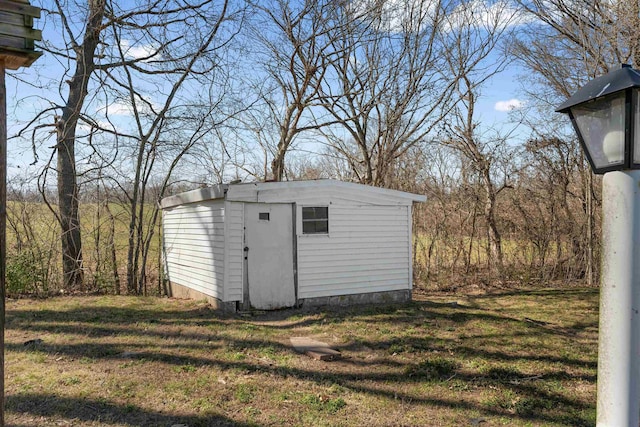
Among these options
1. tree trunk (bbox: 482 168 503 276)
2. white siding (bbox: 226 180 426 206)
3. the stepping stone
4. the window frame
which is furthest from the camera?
tree trunk (bbox: 482 168 503 276)

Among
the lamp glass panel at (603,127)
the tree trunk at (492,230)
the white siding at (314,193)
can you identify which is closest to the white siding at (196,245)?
the white siding at (314,193)

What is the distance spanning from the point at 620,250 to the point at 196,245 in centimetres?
776

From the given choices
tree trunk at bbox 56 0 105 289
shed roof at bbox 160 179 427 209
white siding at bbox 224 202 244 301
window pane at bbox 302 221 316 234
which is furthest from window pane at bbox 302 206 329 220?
tree trunk at bbox 56 0 105 289

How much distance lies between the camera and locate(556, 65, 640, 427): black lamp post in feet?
6.42

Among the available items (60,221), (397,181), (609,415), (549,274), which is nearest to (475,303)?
(549,274)

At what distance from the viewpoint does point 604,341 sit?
80.0 inches

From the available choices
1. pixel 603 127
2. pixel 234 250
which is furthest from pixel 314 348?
pixel 603 127

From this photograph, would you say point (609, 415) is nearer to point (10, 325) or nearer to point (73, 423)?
point (73, 423)

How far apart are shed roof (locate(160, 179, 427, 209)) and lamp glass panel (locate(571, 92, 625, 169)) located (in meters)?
6.12

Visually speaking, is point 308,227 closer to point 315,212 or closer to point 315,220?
point 315,220

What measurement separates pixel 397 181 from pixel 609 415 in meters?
12.5

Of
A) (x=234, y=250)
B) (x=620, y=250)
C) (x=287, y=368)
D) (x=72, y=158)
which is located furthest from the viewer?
(x=72, y=158)

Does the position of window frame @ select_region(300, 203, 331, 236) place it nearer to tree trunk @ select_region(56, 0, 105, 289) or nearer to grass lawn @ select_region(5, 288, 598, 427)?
grass lawn @ select_region(5, 288, 598, 427)

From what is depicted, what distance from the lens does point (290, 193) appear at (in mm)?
8281
